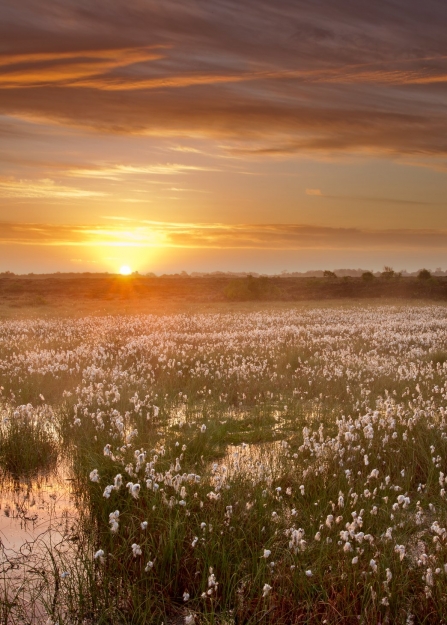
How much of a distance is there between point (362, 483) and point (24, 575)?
12.0ft

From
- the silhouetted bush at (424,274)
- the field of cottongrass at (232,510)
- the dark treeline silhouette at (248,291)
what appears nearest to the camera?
the field of cottongrass at (232,510)

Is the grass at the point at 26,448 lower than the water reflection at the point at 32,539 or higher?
higher

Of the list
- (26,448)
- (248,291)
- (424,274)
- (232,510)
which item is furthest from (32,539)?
→ (424,274)

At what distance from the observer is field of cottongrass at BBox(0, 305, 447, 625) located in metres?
4.09

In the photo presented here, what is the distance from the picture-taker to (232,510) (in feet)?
16.8

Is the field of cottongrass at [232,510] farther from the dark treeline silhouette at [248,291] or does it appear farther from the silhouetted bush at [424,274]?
the silhouetted bush at [424,274]

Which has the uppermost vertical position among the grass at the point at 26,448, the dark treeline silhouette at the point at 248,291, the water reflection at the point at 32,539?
the dark treeline silhouette at the point at 248,291

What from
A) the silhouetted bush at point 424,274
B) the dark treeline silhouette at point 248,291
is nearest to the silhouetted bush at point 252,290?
the dark treeline silhouette at point 248,291

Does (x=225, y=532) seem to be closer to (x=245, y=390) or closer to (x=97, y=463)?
(x=97, y=463)

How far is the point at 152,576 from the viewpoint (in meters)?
4.49

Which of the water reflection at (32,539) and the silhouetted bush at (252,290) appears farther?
the silhouetted bush at (252,290)

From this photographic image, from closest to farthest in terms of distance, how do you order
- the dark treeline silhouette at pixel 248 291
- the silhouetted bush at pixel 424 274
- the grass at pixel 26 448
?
the grass at pixel 26 448 < the dark treeline silhouette at pixel 248 291 < the silhouetted bush at pixel 424 274

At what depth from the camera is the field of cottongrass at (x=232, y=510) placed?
4.09 metres

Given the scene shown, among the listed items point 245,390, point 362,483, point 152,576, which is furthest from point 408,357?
point 152,576
